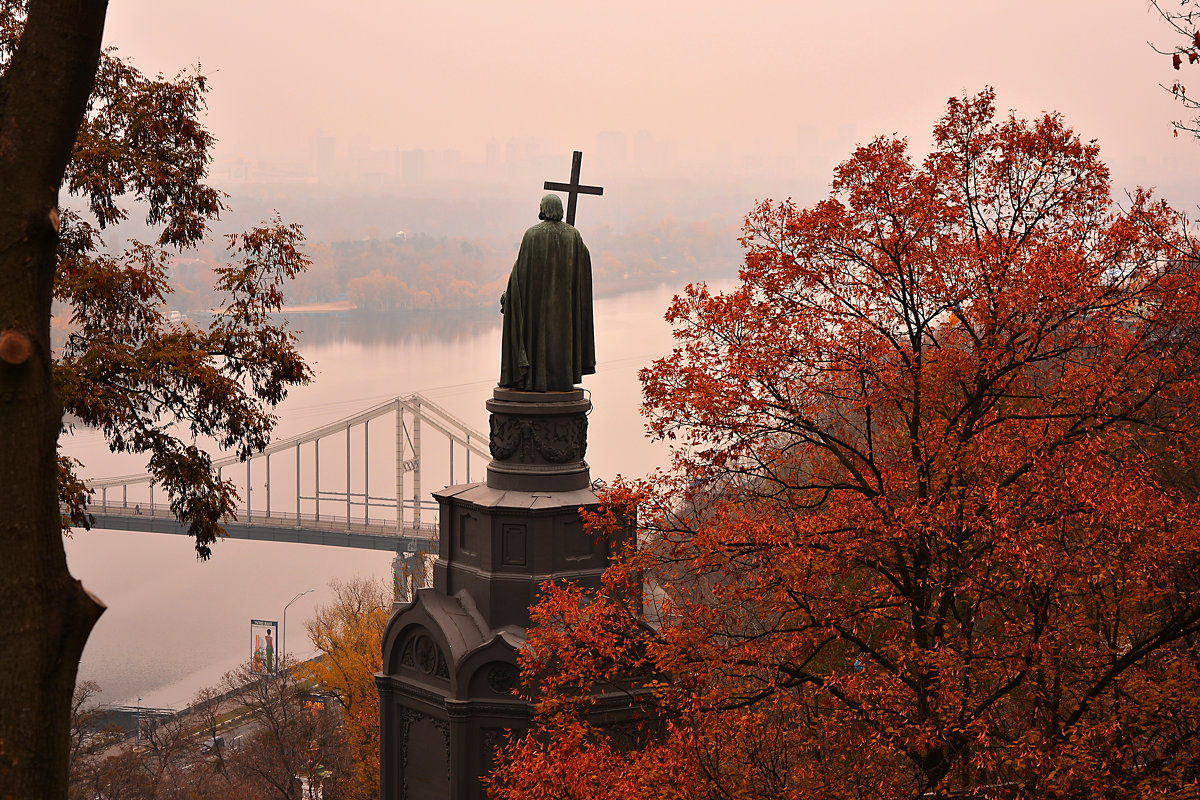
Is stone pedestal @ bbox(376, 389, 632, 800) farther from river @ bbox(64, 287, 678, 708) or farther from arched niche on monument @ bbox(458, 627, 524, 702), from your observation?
river @ bbox(64, 287, 678, 708)

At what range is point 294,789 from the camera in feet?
99.5

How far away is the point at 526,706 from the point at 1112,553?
4.90 metres

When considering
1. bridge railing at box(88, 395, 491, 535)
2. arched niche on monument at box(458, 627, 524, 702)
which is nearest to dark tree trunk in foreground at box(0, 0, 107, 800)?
arched niche on monument at box(458, 627, 524, 702)

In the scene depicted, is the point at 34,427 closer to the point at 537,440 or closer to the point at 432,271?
the point at 537,440

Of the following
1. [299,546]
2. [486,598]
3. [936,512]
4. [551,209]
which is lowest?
[299,546]

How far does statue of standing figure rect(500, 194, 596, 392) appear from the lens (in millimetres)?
11602

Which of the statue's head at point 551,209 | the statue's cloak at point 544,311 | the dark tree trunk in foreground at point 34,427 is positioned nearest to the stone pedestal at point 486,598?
the statue's cloak at point 544,311

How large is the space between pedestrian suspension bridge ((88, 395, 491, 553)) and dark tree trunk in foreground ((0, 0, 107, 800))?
44.8m

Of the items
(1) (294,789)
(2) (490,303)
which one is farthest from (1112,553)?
(2) (490,303)

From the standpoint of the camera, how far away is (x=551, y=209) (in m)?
11.8

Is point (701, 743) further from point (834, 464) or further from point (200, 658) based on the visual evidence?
point (200, 658)

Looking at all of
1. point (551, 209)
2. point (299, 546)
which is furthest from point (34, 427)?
point (299, 546)

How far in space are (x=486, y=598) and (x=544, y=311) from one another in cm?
274

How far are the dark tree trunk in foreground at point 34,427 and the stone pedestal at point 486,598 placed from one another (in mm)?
7166
